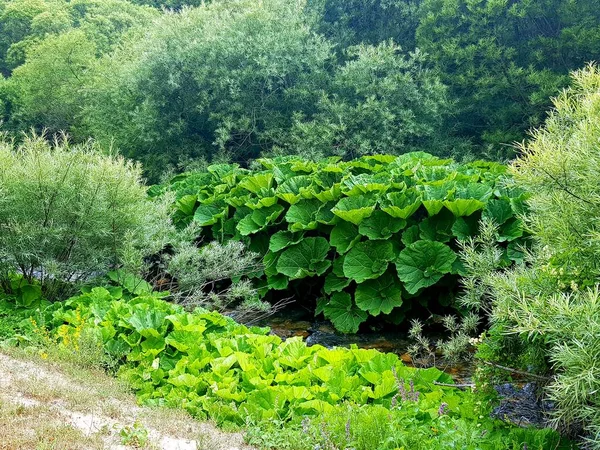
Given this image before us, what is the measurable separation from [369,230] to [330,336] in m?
1.52

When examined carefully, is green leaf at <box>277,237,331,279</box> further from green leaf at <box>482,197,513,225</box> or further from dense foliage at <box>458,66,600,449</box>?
dense foliage at <box>458,66,600,449</box>

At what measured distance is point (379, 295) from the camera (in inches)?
317

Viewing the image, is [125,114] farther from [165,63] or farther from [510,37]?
[510,37]

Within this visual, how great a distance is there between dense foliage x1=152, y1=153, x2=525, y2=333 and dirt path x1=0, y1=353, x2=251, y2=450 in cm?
407

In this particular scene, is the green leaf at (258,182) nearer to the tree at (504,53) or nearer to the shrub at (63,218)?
the shrub at (63,218)

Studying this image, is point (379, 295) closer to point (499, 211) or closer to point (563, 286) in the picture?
point (499, 211)

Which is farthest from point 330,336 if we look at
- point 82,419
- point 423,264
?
point 82,419

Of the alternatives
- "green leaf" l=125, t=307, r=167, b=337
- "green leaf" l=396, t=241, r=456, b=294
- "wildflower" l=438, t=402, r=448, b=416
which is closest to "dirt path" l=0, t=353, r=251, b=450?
"green leaf" l=125, t=307, r=167, b=337

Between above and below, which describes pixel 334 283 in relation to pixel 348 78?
below

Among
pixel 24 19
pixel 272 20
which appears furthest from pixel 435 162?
pixel 24 19

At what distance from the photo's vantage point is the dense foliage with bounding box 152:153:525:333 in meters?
7.73

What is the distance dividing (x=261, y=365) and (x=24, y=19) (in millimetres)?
41542

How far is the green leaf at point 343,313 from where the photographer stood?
812 cm

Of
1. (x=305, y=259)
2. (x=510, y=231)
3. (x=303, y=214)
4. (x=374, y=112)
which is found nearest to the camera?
(x=510, y=231)
